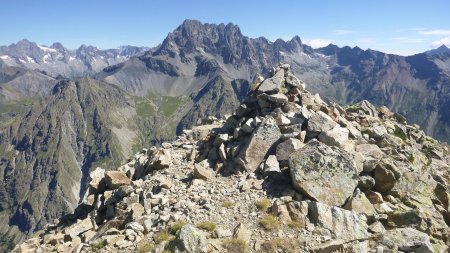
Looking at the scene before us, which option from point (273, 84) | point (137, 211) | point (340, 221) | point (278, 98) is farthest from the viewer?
point (273, 84)

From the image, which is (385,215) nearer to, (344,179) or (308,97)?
(344,179)

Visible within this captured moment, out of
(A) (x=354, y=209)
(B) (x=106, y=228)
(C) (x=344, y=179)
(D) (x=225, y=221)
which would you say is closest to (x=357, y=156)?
(C) (x=344, y=179)

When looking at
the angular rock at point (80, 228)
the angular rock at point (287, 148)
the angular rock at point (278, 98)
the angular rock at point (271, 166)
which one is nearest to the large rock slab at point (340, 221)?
the angular rock at point (271, 166)

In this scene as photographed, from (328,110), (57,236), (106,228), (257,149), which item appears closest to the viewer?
(106,228)

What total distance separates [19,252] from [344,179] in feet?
70.7

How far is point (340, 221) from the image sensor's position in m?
20.7

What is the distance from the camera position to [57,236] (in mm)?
25609

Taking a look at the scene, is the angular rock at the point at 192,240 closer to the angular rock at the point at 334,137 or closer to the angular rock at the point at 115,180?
the angular rock at the point at 115,180

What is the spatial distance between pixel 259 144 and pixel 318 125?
5.06 m

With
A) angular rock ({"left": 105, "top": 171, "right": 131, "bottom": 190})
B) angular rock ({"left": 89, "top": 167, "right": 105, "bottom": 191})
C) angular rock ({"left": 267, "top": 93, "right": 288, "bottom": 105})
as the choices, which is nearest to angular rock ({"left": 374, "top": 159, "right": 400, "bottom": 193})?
angular rock ({"left": 267, "top": 93, "right": 288, "bottom": 105})

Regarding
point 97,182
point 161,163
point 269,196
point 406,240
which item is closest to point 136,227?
point 269,196

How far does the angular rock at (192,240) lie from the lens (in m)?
18.8

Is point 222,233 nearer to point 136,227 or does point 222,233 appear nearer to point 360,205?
point 136,227

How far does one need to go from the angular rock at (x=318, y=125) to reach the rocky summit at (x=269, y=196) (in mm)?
77
